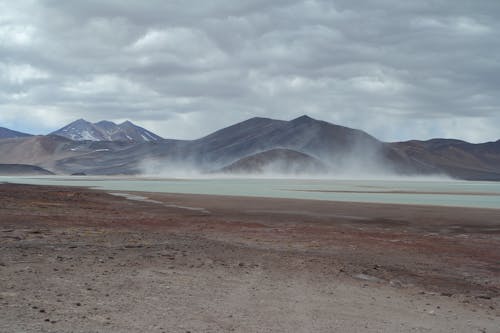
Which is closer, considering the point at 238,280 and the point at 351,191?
the point at 238,280

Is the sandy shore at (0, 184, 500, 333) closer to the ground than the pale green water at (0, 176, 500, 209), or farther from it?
closer to the ground

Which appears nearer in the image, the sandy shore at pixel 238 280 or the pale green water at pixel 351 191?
the sandy shore at pixel 238 280

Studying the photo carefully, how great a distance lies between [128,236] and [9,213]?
449 inches

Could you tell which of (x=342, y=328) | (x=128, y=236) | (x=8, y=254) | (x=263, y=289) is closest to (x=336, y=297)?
(x=263, y=289)

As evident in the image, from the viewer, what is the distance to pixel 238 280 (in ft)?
43.9

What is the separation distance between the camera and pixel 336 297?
1219 centimetres

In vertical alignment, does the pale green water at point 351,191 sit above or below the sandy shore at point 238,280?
above

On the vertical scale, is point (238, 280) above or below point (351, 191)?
below

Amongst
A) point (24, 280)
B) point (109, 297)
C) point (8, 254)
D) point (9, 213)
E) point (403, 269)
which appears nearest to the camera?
point (109, 297)

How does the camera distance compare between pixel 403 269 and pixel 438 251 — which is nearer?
pixel 403 269

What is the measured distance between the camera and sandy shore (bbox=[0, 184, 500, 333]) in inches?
385

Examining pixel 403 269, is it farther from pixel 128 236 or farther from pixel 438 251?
pixel 128 236

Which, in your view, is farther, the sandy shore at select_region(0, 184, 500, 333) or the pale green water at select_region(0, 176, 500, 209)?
the pale green water at select_region(0, 176, 500, 209)

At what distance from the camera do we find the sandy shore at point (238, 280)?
9.77 m
